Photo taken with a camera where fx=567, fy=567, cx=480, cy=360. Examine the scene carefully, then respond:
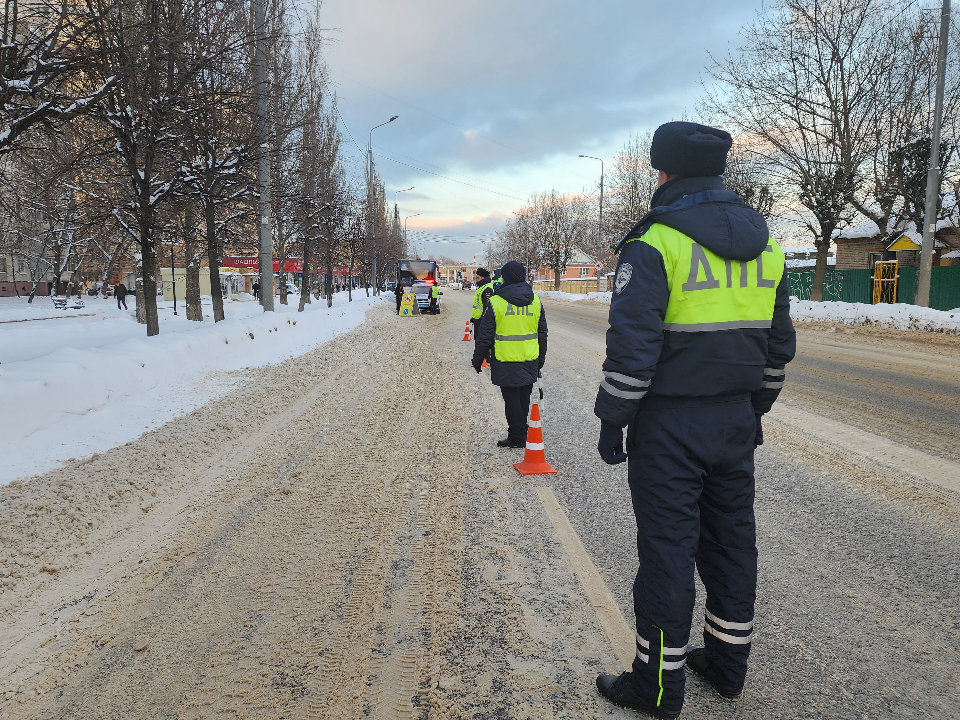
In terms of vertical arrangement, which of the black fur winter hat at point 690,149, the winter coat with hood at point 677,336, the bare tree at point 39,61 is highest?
the bare tree at point 39,61

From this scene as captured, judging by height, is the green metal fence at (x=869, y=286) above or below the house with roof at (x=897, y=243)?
below

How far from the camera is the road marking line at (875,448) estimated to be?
4898 mm

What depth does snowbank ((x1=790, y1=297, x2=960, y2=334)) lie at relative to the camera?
1617cm

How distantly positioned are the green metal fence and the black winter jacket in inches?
729

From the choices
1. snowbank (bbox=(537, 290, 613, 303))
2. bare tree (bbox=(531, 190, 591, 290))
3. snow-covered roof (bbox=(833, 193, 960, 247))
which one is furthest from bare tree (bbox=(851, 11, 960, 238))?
bare tree (bbox=(531, 190, 591, 290))

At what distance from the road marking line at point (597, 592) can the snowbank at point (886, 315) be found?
1693 centimetres

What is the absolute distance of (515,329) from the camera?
5.98m

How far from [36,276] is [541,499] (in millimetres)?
50870

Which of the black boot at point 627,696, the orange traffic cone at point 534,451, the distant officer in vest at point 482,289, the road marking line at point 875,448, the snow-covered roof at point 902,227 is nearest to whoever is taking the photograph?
the black boot at point 627,696

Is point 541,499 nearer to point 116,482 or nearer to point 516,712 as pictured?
point 516,712

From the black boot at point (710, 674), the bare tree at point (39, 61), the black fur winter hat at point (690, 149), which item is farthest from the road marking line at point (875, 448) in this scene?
the bare tree at point (39, 61)

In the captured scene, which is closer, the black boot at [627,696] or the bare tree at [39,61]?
the black boot at [627,696]

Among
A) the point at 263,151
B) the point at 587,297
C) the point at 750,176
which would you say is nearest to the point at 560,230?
the point at 587,297

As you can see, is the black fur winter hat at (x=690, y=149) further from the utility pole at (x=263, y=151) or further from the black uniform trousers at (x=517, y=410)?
the utility pole at (x=263, y=151)
